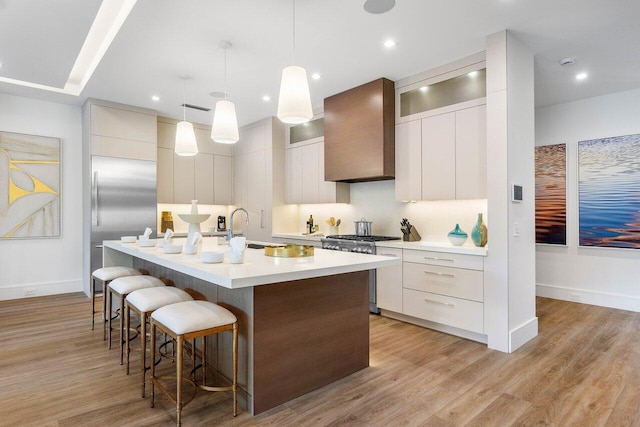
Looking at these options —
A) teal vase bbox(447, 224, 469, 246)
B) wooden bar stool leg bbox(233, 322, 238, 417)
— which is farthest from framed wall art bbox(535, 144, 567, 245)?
wooden bar stool leg bbox(233, 322, 238, 417)

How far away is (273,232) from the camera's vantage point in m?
5.82

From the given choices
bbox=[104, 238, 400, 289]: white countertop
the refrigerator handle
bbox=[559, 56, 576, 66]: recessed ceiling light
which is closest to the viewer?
bbox=[104, 238, 400, 289]: white countertop

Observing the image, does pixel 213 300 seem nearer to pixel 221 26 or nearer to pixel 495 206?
pixel 221 26

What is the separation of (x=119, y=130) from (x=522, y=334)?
5.67 m

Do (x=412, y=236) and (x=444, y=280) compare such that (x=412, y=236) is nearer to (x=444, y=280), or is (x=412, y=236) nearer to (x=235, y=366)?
(x=444, y=280)

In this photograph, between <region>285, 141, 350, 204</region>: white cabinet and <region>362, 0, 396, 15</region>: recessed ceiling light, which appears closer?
<region>362, 0, 396, 15</region>: recessed ceiling light

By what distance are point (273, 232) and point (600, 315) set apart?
4492 millimetres

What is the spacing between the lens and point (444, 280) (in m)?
3.54

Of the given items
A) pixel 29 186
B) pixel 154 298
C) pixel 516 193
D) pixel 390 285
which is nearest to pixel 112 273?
pixel 154 298

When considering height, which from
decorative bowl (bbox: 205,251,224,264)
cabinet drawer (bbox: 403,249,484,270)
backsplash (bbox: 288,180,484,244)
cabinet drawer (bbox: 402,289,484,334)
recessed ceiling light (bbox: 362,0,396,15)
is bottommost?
cabinet drawer (bbox: 402,289,484,334)

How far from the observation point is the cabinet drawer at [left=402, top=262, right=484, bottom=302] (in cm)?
332

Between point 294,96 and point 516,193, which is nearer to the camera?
point 294,96

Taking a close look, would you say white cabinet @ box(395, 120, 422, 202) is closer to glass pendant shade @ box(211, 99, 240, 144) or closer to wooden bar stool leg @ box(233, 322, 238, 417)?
glass pendant shade @ box(211, 99, 240, 144)

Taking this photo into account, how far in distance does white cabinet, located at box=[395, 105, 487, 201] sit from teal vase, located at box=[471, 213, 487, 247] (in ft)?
1.04
